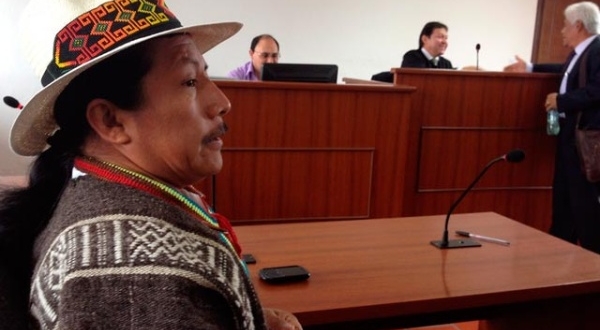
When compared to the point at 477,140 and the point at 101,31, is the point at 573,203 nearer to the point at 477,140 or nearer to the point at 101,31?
the point at 477,140

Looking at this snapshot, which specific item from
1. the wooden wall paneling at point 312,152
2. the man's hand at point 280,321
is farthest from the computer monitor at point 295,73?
the man's hand at point 280,321

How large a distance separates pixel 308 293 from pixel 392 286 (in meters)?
0.21

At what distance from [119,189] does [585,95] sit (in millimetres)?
3129

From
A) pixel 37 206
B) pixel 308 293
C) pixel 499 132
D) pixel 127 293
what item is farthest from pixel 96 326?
pixel 499 132

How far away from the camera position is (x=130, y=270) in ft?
2.11

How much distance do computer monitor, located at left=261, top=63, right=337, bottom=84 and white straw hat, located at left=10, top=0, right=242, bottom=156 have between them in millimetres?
2223

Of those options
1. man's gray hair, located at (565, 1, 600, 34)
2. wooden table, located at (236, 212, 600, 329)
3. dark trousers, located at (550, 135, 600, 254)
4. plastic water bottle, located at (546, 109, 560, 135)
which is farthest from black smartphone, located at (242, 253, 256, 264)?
man's gray hair, located at (565, 1, 600, 34)

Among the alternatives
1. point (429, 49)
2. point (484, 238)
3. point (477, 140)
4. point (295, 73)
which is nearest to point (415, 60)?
point (429, 49)

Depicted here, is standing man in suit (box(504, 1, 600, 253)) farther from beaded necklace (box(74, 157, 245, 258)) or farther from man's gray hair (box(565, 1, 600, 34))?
beaded necklace (box(74, 157, 245, 258))

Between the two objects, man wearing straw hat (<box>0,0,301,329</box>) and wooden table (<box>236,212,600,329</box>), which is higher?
man wearing straw hat (<box>0,0,301,329</box>)

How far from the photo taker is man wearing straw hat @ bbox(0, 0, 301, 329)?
2.11 ft

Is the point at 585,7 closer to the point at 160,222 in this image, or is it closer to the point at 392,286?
the point at 392,286

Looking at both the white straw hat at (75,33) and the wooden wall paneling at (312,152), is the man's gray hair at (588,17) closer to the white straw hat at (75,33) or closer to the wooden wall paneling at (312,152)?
the wooden wall paneling at (312,152)

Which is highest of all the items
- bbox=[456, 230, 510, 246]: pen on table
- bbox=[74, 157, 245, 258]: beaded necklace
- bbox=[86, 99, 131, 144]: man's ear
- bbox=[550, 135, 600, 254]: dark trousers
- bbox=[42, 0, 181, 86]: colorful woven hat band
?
bbox=[42, 0, 181, 86]: colorful woven hat band
